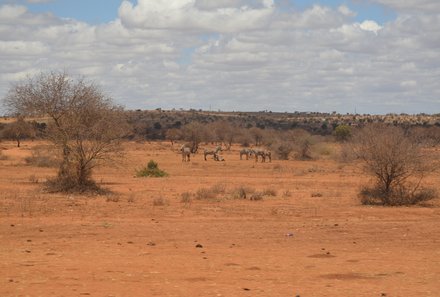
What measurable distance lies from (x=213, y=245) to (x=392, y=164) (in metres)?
12.2

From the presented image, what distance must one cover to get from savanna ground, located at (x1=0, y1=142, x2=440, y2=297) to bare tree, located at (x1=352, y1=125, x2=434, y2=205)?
0.99 meters

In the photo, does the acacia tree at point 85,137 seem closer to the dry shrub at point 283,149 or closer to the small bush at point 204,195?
the small bush at point 204,195

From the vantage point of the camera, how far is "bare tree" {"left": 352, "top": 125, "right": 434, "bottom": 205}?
25.1m

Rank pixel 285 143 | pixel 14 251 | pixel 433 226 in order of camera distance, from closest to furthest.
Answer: pixel 14 251
pixel 433 226
pixel 285 143

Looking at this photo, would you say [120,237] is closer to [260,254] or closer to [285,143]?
[260,254]

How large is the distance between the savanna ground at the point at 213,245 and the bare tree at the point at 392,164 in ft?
3.25

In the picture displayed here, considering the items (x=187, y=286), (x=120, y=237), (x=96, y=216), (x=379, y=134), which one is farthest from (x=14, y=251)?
(x=379, y=134)

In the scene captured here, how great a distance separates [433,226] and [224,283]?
32.9 feet

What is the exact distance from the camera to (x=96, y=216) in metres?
20.4

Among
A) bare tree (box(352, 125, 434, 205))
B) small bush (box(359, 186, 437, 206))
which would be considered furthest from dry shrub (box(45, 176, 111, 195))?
bare tree (box(352, 125, 434, 205))

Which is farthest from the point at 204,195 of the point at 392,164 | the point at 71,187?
the point at 392,164

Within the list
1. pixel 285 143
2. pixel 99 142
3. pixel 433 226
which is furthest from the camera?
pixel 285 143

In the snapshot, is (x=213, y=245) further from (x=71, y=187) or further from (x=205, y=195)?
(x=71, y=187)

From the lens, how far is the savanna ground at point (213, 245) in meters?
11.0
